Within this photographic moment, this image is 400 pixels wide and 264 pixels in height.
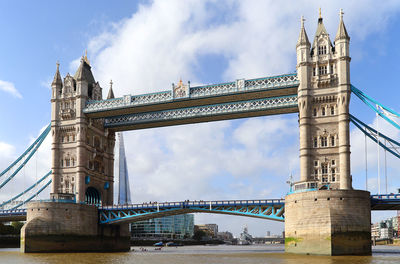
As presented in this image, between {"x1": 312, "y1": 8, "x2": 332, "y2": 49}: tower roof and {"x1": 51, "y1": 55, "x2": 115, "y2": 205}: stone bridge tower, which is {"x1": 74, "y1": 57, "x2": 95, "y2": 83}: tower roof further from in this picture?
{"x1": 312, "y1": 8, "x2": 332, "y2": 49}: tower roof

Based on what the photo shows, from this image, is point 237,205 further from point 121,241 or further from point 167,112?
point 121,241

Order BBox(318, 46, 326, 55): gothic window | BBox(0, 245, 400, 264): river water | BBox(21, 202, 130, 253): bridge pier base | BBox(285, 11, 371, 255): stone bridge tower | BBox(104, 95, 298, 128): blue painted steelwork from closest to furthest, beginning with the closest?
BBox(0, 245, 400, 264): river water < BBox(285, 11, 371, 255): stone bridge tower < BBox(318, 46, 326, 55): gothic window < BBox(21, 202, 130, 253): bridge pier base < BBox(104, 95, 298, 128): blue painted steelwork

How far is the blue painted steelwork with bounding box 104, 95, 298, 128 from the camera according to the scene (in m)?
69.1

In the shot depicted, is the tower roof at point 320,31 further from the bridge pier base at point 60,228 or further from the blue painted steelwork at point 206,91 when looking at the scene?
the bridge pier base at point 60,228

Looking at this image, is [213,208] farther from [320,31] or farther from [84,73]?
[84,73]

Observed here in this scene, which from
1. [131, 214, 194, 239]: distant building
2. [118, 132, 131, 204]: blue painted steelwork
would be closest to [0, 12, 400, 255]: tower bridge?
[118, 132, 131, 204]: blue painted steelwork

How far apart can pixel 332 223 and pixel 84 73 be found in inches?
1804

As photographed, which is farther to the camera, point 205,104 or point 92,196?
point 92,196

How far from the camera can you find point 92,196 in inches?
3187

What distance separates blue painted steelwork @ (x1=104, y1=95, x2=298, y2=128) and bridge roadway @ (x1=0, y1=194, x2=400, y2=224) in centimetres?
1282

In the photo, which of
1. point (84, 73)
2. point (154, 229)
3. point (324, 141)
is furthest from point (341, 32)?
point (154, 229)

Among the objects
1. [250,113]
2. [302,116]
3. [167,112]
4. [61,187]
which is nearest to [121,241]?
[61,187]

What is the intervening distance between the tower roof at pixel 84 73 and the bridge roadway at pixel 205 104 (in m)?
4.38

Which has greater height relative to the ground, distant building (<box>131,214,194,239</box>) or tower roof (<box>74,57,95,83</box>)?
tower roof (<box>74,57,95,83</box>)
